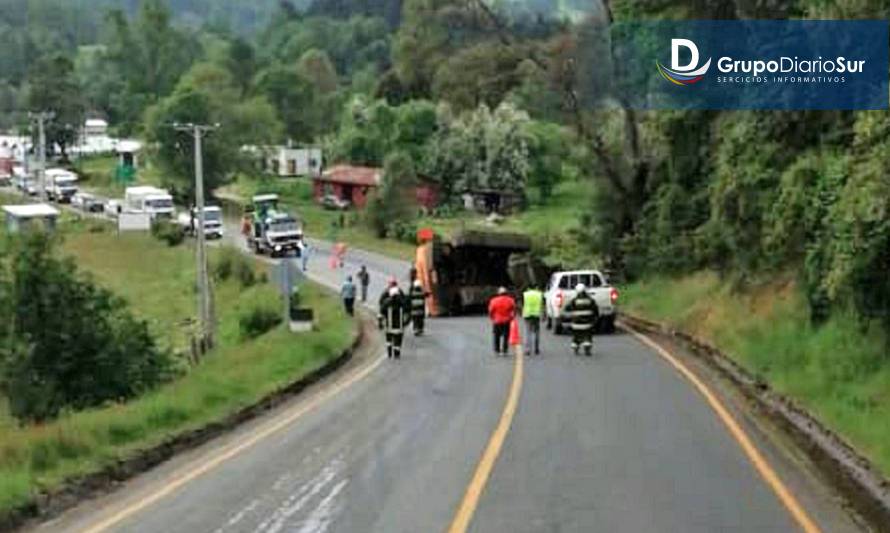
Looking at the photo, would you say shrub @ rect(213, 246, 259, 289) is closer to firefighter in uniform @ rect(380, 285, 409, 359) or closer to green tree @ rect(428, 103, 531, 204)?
green tree @ rect(428, 103, 531, 204)

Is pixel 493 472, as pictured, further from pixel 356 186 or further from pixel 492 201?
pixel 356 186

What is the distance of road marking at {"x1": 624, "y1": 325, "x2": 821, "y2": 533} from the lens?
12539 millimetres

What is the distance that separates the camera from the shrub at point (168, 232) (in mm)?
93688

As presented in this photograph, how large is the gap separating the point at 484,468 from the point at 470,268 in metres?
32.3

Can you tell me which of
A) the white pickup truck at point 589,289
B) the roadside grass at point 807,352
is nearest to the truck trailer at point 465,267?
the white pickup truck at point 589,289

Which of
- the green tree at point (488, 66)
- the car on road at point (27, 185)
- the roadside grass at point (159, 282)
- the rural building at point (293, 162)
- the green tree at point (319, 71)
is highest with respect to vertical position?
the green tree at point (319, 71)

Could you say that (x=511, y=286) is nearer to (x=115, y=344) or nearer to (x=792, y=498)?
(x=115, y=344)

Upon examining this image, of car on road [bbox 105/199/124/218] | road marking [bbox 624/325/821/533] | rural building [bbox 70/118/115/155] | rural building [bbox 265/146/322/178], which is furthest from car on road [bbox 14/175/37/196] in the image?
road marking [bbox 624/325/821/533]

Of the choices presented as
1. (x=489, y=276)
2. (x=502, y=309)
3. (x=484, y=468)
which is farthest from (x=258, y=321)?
(x=484, y=468)

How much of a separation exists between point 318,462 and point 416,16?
11532 centimetres

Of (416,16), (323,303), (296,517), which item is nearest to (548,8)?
(416,16)

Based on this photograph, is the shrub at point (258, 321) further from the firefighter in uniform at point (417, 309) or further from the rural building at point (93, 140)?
the rural building at point (93, 140)

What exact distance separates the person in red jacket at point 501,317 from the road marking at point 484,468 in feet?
21.9

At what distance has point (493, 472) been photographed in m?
15.2
